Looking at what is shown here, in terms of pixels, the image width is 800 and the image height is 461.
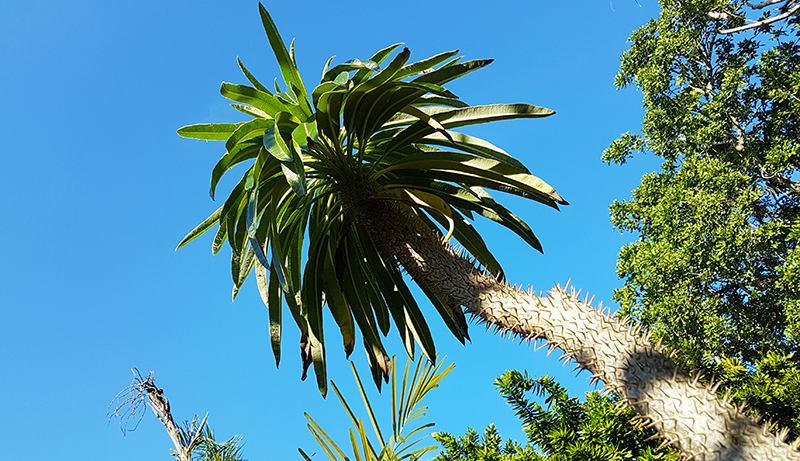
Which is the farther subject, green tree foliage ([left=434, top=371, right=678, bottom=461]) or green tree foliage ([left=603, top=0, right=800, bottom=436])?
green tree foliage ([left=603, top=0, right=800, bottom=436])

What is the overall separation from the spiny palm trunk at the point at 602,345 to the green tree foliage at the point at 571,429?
0.90 meters

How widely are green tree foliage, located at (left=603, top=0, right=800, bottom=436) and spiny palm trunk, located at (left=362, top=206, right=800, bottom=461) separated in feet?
16.9

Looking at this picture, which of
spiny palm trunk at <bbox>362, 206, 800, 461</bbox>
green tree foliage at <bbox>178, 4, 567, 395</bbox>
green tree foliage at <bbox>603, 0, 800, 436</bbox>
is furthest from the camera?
green tree foliage at <bbox>603, 0, 800, 436</bbox>

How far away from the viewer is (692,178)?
30.2 ft

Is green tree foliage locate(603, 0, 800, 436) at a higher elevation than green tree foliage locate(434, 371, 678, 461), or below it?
higher

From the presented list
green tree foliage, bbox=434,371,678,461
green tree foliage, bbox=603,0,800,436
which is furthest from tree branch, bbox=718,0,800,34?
green tree foliage, bbox=434,371,678,461

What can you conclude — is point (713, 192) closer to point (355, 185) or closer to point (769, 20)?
point (769, 20)

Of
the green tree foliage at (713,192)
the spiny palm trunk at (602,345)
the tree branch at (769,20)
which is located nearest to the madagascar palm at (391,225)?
the spiny palm trunk at (602,345)

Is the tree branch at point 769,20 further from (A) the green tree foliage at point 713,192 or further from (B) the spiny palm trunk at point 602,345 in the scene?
(B) the spiny palm trunk at point 602,345

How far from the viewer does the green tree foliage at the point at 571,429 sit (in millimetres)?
3510

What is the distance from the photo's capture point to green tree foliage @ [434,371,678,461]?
3510 mm

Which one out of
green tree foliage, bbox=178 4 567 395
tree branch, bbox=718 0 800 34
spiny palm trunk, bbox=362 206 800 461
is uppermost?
tree branch, bbox=718 0 800 34

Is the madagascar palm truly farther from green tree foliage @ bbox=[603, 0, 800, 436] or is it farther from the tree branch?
the tree branch

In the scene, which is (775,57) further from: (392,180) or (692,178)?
(392,180)
